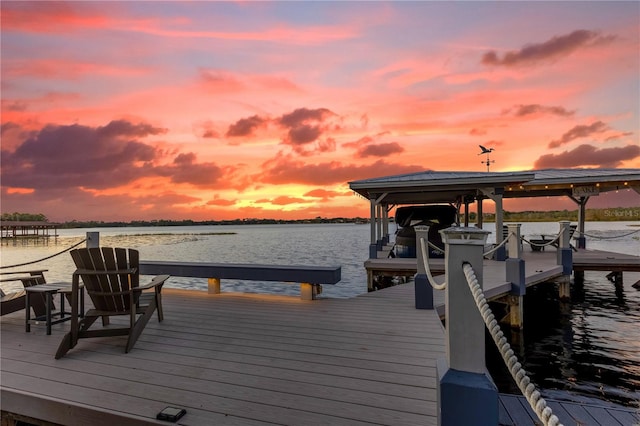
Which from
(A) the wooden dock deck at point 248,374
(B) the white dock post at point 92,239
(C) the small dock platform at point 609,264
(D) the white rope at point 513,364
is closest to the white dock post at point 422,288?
(A) the wooden dock deck at point 248,374

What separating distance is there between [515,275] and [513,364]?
794 centimetres

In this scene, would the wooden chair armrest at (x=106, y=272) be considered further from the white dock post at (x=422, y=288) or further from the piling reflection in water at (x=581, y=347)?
the piling reflection in water at (x=581, y=347)

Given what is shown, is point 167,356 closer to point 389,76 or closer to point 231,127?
point 389,76

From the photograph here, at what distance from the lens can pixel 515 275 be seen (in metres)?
7.78

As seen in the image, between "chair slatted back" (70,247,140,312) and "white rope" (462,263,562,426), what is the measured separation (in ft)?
12.5

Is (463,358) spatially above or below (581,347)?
above

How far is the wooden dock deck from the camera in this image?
8.14 feet

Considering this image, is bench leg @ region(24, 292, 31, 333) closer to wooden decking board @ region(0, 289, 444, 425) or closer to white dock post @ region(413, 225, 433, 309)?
wooden decking board @ region(0, 289, 444, 425)

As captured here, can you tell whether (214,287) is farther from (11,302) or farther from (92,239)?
(11,302)

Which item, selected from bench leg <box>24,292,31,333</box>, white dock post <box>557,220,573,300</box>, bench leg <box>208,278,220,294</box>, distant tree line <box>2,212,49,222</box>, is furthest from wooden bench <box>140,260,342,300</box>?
distant tree line <box>2,212,49,222</box>

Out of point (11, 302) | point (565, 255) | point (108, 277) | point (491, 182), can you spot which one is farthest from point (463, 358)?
point (565, 255)

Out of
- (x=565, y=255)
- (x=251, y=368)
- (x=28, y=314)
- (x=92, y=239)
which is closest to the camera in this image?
(x=251, y=368)

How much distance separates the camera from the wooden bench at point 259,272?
5.80m

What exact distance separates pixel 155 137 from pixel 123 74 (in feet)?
24.8
